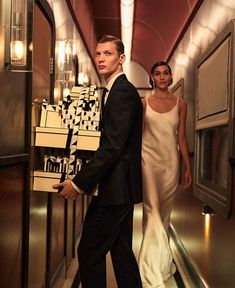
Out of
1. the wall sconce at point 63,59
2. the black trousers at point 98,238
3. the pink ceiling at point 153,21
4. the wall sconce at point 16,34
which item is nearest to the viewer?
the wall sconce at point 16,34

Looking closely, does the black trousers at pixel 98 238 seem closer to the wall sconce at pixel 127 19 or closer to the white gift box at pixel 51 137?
the white gift box at pixel 51 137

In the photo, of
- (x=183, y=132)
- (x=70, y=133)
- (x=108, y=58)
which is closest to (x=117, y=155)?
(x=70, y=133)

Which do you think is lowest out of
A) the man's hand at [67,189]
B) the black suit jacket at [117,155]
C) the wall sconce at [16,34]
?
the man's hand at [67,189]

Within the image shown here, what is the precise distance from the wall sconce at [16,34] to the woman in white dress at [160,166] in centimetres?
162

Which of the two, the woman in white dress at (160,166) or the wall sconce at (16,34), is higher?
the wall sconce at (16,34)

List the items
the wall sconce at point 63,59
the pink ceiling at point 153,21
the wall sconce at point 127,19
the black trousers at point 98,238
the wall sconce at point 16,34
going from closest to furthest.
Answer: the wall sconce at point 16,34 < the black trousers at point 98,238 < the wall sconce at point 63,59 < the pink ceiling at point 153,21 < the wall sconce at point 127,19

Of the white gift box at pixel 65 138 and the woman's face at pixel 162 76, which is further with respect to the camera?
the woman's face at pixel 162 76

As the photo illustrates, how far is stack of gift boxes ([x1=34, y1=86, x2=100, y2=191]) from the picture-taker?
6.26ft

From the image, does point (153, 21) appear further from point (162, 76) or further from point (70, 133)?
point (70, 133)

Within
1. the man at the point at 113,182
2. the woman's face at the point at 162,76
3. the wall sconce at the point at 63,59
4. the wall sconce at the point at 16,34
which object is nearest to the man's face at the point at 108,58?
the man at the point at 113,182

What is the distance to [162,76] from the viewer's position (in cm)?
319

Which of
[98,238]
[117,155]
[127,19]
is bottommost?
[98,238]

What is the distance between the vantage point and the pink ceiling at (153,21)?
187 inches

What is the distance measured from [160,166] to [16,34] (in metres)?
1.79
